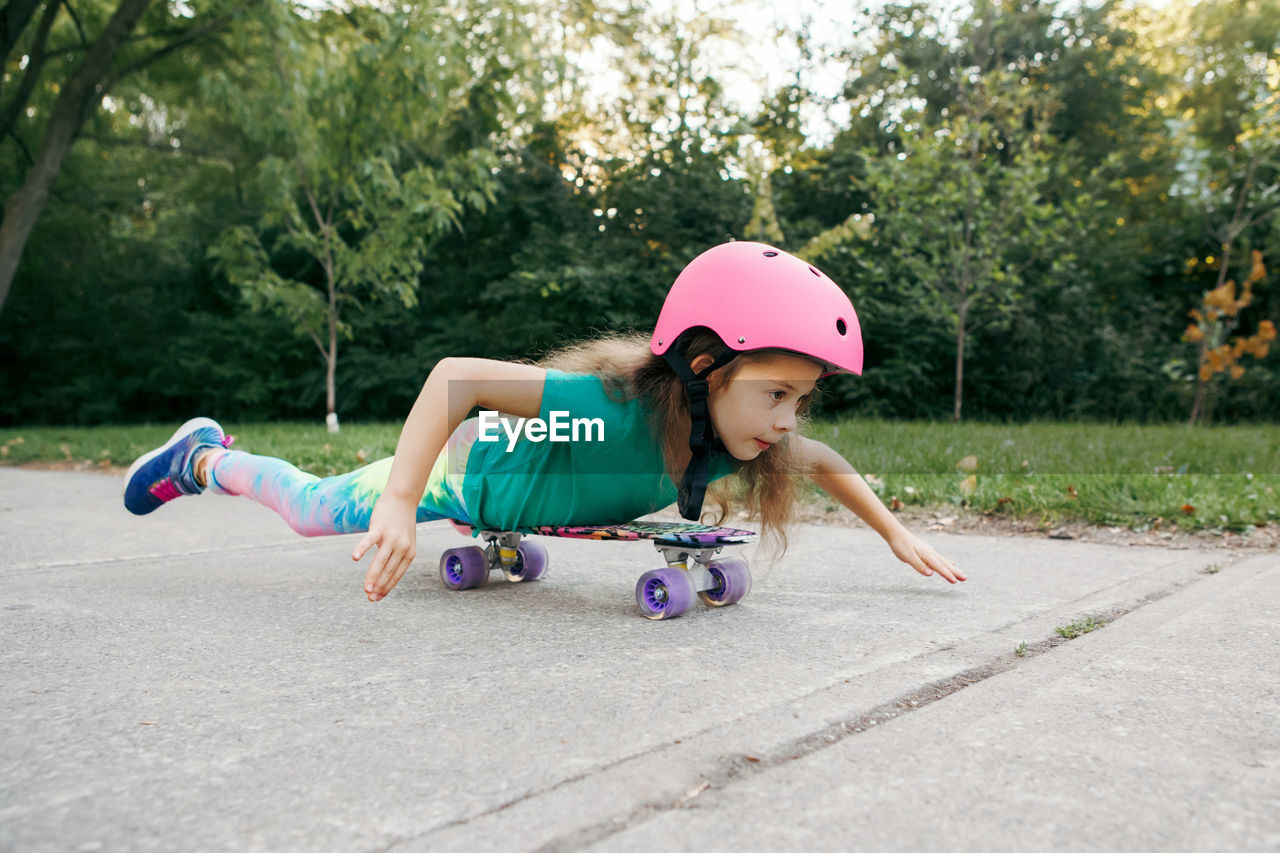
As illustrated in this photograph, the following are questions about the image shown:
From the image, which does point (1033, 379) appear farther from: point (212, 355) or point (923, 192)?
point (212, 355)

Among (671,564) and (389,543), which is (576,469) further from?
(389,543)

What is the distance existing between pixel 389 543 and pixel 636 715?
760mm

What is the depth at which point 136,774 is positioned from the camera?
1402 millimetres

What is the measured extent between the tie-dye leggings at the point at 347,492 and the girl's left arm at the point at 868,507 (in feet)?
3.35

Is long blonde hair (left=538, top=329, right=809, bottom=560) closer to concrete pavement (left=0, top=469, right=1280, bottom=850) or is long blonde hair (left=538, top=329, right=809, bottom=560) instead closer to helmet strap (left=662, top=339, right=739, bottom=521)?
helmet strap (left=662, top=339, right=739, bottom=521)

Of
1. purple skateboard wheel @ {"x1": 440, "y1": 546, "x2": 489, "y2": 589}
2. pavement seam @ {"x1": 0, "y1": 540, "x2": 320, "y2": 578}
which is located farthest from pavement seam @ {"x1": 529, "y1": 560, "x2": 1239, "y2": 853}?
pavement seam @ {"x1": 0, "y1": 540, "x2": 320, "y2": 578}

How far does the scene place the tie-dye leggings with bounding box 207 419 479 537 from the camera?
2889mm

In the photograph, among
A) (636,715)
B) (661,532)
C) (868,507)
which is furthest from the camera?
(868,507)

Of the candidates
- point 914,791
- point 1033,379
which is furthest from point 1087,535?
point 1033,379

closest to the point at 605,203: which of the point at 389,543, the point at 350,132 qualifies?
the point at 350,132

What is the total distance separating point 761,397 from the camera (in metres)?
2.39

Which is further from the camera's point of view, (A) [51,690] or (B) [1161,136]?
(B) [1161,136]

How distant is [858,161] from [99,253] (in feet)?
49.8

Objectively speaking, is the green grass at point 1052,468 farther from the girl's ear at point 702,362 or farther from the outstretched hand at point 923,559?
the girl's ear at point 702,362
